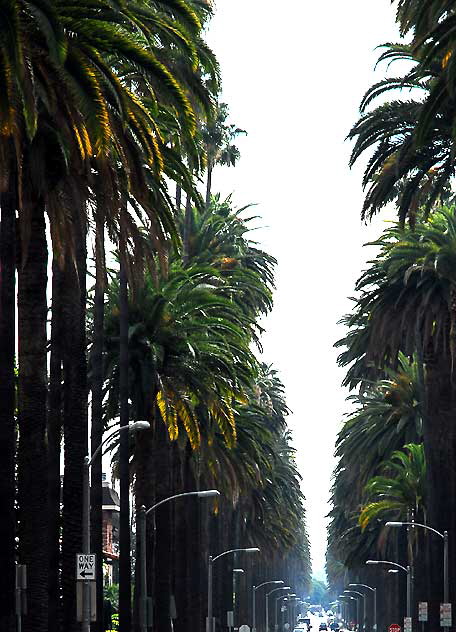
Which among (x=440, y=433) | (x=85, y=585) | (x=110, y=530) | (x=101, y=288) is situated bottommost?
(x=85, y=585)

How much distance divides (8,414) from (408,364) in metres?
50.0

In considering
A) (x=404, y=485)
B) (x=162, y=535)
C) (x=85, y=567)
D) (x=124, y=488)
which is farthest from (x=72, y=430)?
(x=404, y=485)

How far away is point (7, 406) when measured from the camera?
26.8 metres

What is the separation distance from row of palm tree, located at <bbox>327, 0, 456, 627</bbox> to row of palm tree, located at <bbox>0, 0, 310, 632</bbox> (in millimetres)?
5329

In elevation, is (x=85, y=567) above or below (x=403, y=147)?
below

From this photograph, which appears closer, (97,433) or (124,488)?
(124,488)

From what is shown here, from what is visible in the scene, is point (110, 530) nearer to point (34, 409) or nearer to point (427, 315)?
point (427, 315)

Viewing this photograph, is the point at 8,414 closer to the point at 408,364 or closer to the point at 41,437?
the point at 41,437

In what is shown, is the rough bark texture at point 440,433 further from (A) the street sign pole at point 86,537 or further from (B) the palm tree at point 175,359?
(A) the street sign pole at point 86,537

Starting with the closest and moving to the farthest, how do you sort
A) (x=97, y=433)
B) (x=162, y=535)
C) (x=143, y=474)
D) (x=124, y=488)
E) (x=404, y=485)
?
(x=124, y=488)
(x=97, y=433)
(x=143, y=474)
(x=162, y=535)
(x=404, y=485)

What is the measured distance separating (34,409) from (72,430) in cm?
551

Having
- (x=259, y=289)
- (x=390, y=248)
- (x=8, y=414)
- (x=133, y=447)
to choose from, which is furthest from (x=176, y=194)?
(x=8, y=414)

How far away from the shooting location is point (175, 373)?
4925cm

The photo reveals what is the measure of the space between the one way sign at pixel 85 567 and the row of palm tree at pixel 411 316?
11.3 m
